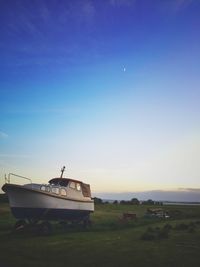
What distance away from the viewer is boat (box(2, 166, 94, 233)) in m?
19.7

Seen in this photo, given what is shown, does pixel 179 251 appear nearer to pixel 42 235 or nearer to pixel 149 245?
pixel 149 245

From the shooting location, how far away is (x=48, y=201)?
808 inches

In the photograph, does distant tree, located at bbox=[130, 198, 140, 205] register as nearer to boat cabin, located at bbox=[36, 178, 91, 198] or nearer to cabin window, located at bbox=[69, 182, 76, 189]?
boat cabin, located at bbox=[36, 178, 91, 198]

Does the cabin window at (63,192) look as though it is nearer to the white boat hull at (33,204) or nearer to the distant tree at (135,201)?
the white boat hull at (33,204)

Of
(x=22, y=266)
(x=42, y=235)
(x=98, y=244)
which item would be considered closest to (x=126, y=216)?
(x=42, y=235)

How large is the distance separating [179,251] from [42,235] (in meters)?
8.64

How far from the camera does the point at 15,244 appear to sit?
15.0 metres

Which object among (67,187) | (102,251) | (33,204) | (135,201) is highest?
(135,201)

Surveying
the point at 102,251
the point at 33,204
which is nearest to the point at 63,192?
the point at 33,204

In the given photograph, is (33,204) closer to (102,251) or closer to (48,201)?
(48,201)

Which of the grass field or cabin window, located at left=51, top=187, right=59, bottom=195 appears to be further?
cabin window, located at left=51, top=187, right=59, bottom=195

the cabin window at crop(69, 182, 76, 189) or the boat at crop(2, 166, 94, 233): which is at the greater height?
the cabin window at crop(69, 182, 76, 189)

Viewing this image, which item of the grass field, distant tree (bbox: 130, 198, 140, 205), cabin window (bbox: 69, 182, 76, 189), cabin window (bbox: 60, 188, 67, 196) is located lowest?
the grass field

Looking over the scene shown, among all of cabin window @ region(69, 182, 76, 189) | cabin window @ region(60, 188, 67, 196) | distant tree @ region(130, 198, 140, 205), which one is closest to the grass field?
cabin window @ region(60, 188, 67, 196)
